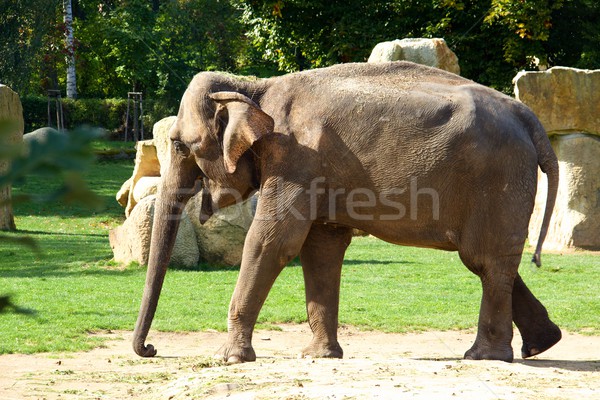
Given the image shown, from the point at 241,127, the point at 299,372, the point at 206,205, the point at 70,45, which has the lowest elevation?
the point at 299,372

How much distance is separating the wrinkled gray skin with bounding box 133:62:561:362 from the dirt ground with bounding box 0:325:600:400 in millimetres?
545

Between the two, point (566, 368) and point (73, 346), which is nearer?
point (566, 368)

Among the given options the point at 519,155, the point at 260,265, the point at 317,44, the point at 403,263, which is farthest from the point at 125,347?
the point at 317,44

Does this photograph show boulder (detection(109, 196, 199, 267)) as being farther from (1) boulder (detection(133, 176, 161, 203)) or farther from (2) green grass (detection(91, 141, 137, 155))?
(2) green grass (detection(91, 141, 137, 155))

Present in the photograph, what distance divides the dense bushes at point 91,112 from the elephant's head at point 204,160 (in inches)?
1108

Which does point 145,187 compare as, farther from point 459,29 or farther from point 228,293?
point 459,29

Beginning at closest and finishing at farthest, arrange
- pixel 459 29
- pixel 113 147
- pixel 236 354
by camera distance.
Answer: pixel 236 354 → pixel 459 29 → pixel 113 147

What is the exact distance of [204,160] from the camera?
23.2 ft

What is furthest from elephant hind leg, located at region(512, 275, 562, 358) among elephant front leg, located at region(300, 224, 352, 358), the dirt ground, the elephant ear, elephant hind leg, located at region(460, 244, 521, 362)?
the elephant ear

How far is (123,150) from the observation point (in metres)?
31.2

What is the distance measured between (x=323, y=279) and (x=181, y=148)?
1487mm

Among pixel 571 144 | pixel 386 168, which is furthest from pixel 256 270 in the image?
pixel 571 144

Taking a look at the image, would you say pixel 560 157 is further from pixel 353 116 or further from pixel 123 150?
pixel 123 150

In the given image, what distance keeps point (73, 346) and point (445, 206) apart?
3.65 meters
